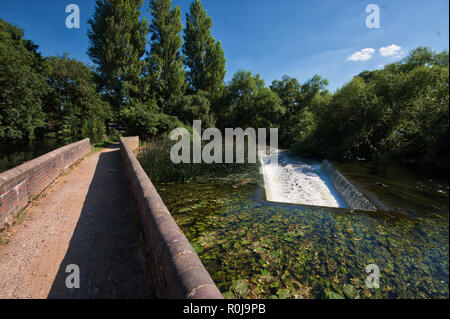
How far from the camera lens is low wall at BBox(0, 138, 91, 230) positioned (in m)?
2.76

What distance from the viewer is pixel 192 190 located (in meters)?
5.91

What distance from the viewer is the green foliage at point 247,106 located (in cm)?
2492

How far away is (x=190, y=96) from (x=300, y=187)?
17577 millimetres

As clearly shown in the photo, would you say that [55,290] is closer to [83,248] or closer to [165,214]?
[83,248]

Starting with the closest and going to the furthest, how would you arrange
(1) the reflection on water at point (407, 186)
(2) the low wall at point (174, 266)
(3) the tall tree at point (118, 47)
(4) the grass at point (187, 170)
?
(2) the low wall at point (174, 266)
(1) the reflection on water at point (407, 186)
(4) the grass at point (187, 170)
(3) the tall tree at point (118, 47)

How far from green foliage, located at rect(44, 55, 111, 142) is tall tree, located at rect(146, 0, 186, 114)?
6171 millimetres

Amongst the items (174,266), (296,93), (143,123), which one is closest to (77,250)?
(174,266)

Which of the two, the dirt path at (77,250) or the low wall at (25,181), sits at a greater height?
the low wall at (25,181)

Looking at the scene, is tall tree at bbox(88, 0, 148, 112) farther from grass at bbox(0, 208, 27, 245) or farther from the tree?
grass at bbox(0, 208, 27, 245)

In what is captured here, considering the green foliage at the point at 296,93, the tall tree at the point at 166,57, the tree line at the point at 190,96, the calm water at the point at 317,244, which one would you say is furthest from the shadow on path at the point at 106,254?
the green foliage at the point at 296,93

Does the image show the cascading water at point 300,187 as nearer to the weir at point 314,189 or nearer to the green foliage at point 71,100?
the weir at point 314,189

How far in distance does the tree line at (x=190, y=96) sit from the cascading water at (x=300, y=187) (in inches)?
133

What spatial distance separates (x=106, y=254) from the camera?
2301mm

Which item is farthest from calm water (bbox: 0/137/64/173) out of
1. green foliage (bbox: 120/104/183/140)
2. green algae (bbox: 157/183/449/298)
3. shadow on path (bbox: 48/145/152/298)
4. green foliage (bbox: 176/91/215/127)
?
green foliage (bbox: 176/91/215/127)
